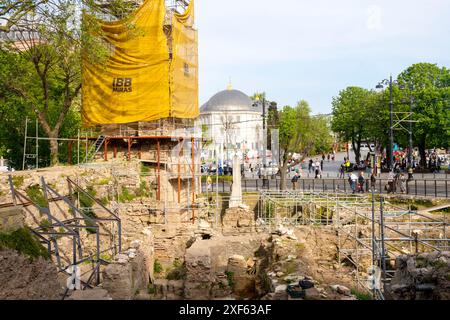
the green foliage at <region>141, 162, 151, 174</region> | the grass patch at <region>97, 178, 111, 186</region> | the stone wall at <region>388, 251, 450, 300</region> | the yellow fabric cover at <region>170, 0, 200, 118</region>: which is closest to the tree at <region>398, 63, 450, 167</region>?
the yellow fabric cover at <region>170, 0, 200, 118</region>

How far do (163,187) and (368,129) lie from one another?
101ft

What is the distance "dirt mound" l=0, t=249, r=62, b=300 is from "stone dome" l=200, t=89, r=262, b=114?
79500mm

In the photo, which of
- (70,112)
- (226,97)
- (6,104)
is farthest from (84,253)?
(226,97)

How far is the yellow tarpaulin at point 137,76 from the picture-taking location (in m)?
24.5

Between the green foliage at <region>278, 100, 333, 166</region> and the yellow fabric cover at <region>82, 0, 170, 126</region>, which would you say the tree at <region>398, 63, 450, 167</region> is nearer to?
the green foliage at <region>278, 100, 333, 166</region>

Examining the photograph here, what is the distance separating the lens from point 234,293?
49.0 ft

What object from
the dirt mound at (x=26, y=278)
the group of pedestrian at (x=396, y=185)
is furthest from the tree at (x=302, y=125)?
the dirt mound at (x=26, y=278)

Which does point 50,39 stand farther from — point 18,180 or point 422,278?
point 422,278

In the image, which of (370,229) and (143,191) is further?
(143,191)

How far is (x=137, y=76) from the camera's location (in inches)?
977

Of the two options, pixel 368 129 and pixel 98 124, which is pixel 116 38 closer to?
A: pixel 98 124

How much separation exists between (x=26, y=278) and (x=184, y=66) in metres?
19.4

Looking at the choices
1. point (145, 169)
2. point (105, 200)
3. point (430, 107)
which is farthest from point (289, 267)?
point (430, 107)
